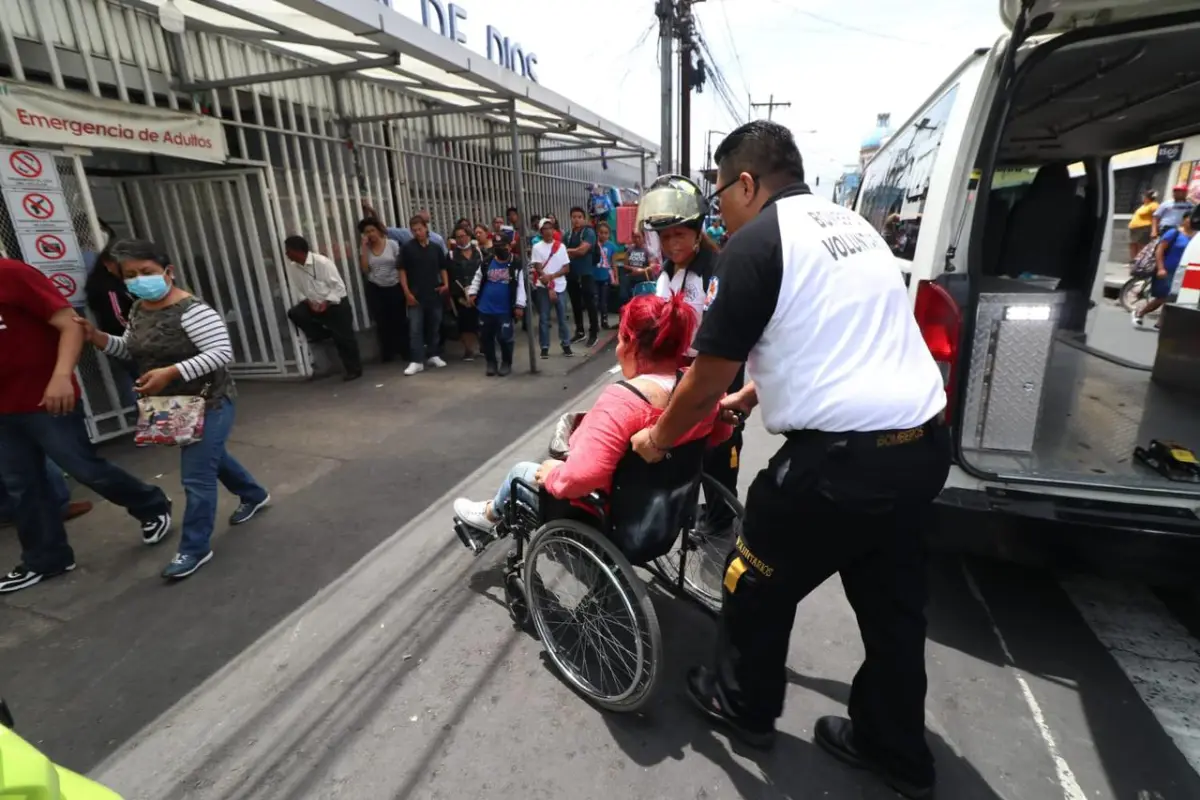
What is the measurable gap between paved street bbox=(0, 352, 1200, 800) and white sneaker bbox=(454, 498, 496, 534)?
0.35 meters

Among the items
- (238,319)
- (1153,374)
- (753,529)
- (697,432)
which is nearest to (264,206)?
(238,319)

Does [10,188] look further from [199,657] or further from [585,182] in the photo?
[585,182]

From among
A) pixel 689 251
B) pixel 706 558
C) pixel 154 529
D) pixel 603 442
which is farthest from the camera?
pixel 154 529

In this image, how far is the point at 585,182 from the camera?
15.3 metres

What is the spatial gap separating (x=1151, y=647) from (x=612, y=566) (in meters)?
2.15

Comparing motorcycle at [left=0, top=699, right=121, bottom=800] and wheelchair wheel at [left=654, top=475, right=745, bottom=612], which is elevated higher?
motorcycle at [left=0, top=699, right=121, bottom=800]

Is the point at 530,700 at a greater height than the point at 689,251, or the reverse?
the point at 689,251

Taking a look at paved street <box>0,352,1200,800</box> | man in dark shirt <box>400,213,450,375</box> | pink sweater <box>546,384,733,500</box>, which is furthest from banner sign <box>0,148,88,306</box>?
pink sweater <box>546,384,733,500</box>

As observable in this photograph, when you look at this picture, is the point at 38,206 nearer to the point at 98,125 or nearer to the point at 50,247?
the point at 50,247

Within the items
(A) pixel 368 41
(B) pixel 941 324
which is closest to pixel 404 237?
(A) pixel 368 41

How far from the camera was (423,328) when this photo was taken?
7262mm

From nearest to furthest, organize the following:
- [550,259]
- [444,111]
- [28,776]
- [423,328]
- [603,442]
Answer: [28,776] < [603,442] < [444,111] < [423,328] < [550,259]

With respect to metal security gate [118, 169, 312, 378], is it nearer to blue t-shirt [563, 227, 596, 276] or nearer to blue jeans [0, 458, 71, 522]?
blue jeans [0, 458, 71, 522]

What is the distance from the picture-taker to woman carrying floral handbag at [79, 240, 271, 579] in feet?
9.18
